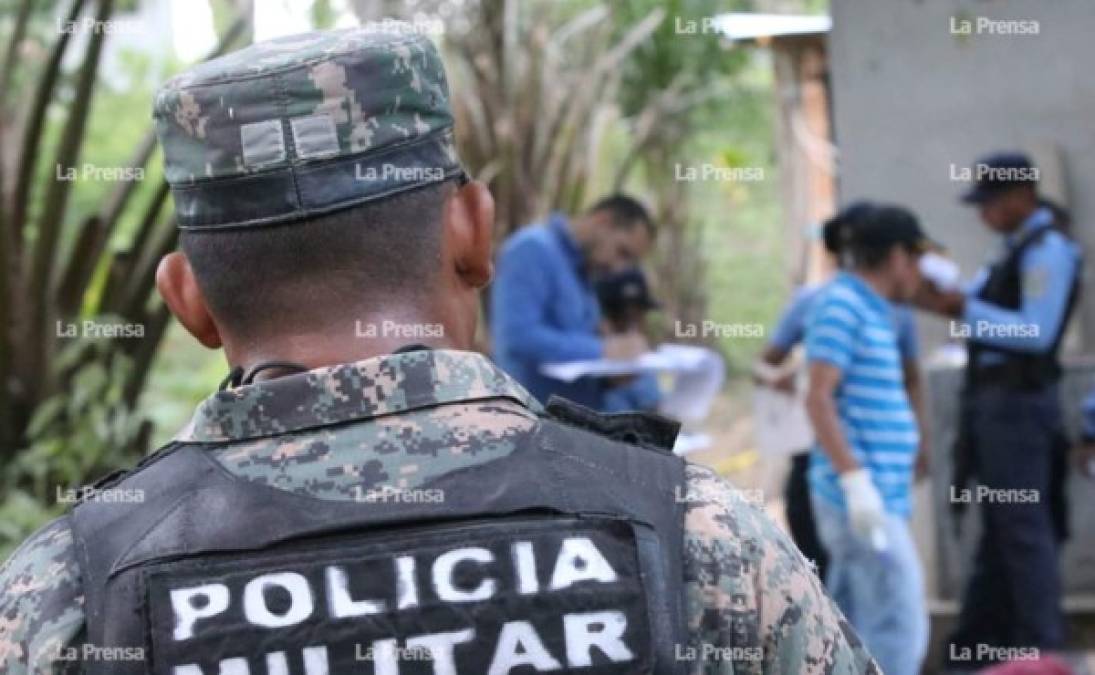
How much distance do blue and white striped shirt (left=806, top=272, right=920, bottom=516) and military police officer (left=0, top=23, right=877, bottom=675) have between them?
3008 mm

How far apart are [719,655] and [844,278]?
317cm

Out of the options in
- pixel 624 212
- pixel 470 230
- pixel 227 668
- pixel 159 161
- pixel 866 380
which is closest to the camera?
pixel 227 668

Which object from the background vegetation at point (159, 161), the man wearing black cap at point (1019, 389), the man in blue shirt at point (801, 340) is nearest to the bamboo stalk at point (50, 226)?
the background vegetation at point (159, 161)

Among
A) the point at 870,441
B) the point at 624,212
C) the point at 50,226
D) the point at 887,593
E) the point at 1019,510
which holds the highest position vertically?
the point at 624,212

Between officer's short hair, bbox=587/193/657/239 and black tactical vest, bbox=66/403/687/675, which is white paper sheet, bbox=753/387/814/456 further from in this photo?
black tactical vest, bbox=66/403/687/675

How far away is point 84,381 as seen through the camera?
433 cm

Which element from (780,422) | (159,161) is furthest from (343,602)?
(159,161)

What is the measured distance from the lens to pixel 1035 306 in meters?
4.92

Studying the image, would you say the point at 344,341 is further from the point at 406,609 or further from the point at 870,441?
the point at 870,441

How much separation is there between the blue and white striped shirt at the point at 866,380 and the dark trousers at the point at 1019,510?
64 cm

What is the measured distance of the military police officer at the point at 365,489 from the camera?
1.29m

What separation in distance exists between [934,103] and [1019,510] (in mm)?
1523

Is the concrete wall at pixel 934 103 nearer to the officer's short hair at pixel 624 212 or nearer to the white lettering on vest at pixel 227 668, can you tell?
the officer's short hair at pixel 624 212

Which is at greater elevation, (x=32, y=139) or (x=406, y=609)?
(x=32, y=139)
